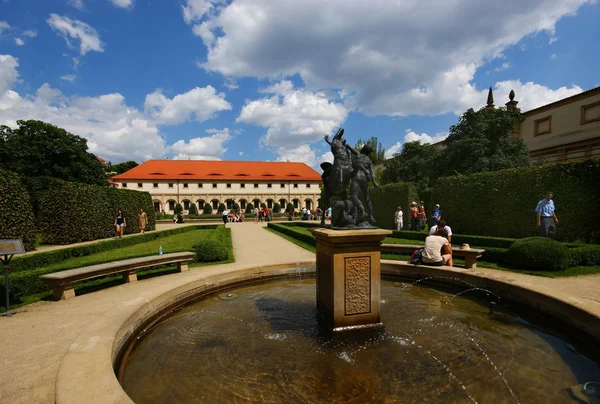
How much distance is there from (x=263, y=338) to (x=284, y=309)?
1.09 m

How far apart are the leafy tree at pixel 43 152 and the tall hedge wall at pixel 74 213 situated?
2035cm

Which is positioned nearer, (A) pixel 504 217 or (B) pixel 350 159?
(B) pixel 350 159

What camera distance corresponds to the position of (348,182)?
15.0 feet

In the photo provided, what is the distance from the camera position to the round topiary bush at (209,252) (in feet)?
29.7

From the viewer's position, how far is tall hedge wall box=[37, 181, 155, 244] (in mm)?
14398

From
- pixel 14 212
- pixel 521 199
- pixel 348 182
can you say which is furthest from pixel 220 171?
pixel 348 182

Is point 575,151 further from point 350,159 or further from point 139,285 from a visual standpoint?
point 139,285

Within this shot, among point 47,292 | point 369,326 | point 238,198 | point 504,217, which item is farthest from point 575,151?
point 238,198

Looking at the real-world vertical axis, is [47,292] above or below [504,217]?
below

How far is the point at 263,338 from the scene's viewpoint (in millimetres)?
3867

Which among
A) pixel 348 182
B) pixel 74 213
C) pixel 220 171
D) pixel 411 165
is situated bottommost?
pixel 74 213

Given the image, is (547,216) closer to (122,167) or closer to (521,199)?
(521,199)

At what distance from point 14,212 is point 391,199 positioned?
18.8 m

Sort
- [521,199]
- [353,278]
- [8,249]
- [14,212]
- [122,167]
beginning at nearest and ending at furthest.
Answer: [353,278] < [8,249] < [14,212] < [521,199] < [122,167]
